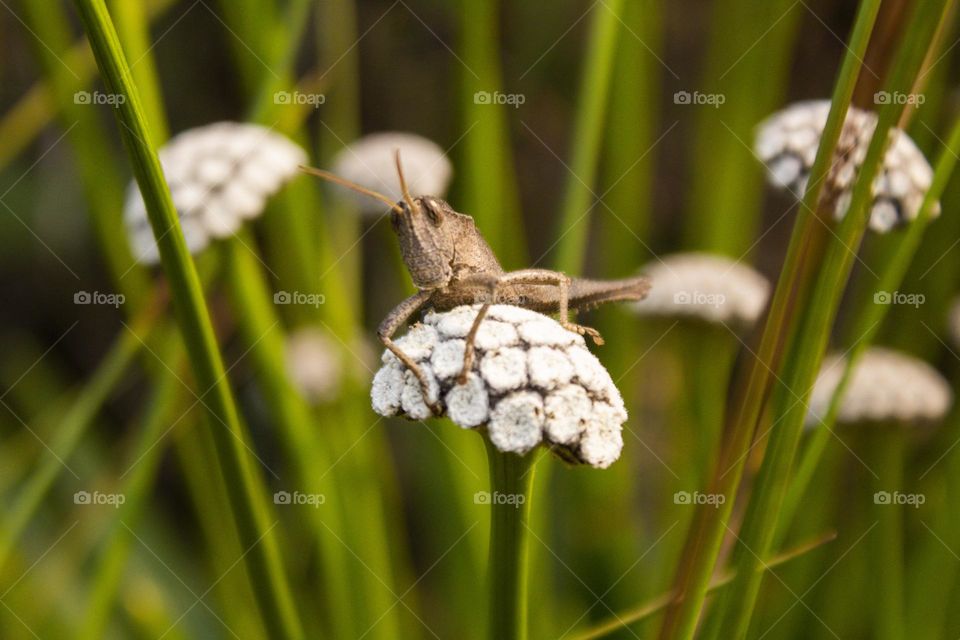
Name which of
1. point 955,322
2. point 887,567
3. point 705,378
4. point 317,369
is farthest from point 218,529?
point 955,322

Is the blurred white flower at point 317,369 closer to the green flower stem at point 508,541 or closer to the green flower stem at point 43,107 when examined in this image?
the green flower stem at point 43,107

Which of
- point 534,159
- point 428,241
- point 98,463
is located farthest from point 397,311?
point 534,159

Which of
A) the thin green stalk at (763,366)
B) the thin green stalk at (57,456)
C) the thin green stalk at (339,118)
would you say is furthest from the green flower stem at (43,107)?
the thin green stalk at (763,366)

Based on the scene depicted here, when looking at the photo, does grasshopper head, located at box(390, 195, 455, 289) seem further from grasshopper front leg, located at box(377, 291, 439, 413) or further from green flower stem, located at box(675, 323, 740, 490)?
green flower stem, located at box(675, 323, 740, 490)

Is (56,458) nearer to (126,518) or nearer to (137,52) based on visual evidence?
(126,518)

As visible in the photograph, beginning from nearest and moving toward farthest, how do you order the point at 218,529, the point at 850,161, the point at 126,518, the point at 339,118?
1. the point at 850,161
2. the point at 126,518
3. the point at 218,529
4. the point at 339,118

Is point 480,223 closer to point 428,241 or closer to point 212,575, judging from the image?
point 428,241
